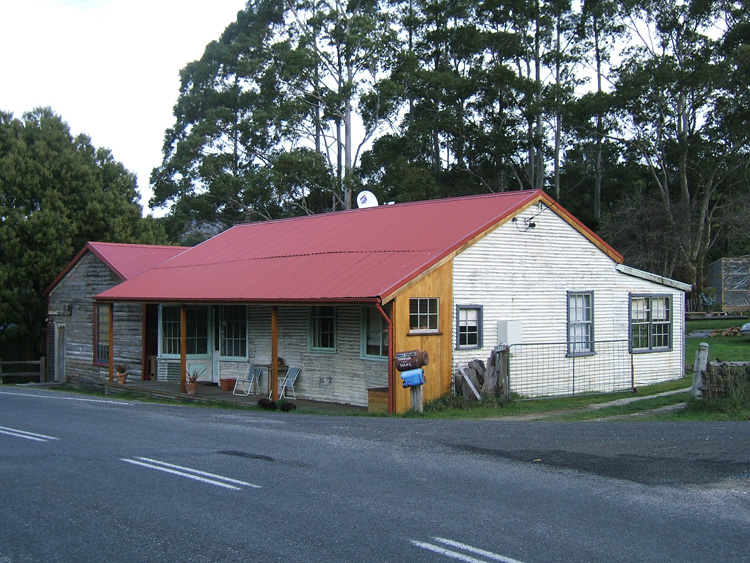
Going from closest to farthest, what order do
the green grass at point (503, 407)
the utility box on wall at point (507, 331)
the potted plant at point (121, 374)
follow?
the green grass at point (503, 407)
the utility box on wall at point (507, 331)
the potted plant at point (121, 374)

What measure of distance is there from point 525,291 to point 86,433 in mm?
10090

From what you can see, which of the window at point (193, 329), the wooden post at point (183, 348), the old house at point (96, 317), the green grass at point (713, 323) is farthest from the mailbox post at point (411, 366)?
the green grass at point (713, 323)

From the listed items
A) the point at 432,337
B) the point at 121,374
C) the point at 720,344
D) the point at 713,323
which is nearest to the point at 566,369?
the point at 432,337

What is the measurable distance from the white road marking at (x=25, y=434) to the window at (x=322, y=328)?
7094mm

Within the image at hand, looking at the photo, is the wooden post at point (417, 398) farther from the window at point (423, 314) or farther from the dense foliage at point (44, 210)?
the dense foliage at point (44, 210)

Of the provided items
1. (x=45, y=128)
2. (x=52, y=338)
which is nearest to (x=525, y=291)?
(x=52, y=338)

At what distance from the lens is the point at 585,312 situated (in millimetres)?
19984

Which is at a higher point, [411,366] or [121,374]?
[411,366]

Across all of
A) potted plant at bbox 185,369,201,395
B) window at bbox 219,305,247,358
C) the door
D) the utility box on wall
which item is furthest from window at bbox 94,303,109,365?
the utility box on wall

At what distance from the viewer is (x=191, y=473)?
9.32 meters

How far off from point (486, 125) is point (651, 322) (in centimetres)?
2644

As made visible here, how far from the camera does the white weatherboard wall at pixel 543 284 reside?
57.7 ft

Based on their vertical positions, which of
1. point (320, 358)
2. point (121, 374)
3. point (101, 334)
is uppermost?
point (101, 334)

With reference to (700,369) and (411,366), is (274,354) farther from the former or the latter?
(700,369)
